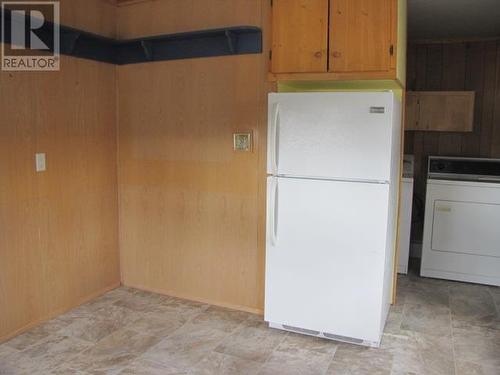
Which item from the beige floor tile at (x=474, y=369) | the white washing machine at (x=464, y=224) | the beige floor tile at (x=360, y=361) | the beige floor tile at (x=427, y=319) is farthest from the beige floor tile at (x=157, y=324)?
the white washing machine at (x=464, y=224)

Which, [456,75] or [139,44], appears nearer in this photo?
[139,44]

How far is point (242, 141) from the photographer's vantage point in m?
3.24

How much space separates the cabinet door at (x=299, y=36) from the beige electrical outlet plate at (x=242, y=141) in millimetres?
534

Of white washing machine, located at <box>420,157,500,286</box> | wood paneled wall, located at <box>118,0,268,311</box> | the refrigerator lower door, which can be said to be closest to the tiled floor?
the refrigerator lower door

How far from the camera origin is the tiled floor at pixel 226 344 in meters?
2.59

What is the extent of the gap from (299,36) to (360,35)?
1.25 feet

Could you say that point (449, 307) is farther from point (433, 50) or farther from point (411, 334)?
point (433, 50)

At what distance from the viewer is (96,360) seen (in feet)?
8.71

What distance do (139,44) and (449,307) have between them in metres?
3.20

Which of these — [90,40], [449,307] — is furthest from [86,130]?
[449,307]

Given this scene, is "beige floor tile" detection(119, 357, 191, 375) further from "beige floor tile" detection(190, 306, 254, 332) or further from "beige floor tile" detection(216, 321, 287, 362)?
"beige floor tile" detection(190, 306, 254, 332)

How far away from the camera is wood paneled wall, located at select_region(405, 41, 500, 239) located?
181 inches

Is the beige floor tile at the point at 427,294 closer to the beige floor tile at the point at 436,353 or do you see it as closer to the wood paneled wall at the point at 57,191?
the beige floor tile at the point at 436,353

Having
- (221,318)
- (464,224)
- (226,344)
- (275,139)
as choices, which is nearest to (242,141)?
(275,139)
